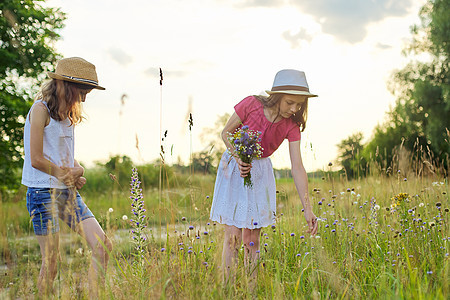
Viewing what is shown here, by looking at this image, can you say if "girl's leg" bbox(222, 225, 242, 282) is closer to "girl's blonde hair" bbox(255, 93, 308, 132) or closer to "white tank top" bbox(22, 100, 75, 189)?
"girl's blonde hair" bbox(255, 93, 308, 132)

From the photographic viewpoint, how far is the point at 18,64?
41.5 feet

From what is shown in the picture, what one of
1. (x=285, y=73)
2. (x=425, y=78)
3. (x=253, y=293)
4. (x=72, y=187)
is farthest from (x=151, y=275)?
(x=425, y=78)

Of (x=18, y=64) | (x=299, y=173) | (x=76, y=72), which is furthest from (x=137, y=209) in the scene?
(x=18, y=64)

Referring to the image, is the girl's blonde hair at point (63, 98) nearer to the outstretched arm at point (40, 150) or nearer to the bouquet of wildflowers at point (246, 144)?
the outstretched arm at point (40, 150)

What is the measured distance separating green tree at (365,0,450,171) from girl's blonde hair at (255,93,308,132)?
63.0 ft

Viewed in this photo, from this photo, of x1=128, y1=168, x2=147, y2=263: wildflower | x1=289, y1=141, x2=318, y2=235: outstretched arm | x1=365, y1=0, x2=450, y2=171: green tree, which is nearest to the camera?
x1=128, y1=168, x2=147, y2=263: wildflower

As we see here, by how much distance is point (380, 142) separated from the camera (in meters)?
26.2

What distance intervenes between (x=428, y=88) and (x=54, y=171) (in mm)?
22911

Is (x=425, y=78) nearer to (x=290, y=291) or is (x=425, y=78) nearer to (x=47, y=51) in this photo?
(x=47, y=51)

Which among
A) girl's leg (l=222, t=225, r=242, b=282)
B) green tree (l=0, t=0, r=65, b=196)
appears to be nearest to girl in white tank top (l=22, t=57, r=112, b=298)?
girl's leg (l=222, t=225, r=242, b=282)

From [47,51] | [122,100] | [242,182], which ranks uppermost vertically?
[47,51]

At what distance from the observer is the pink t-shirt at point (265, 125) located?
359cm

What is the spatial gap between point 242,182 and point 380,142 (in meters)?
24.5

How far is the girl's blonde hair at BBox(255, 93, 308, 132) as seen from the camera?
3.60 m
